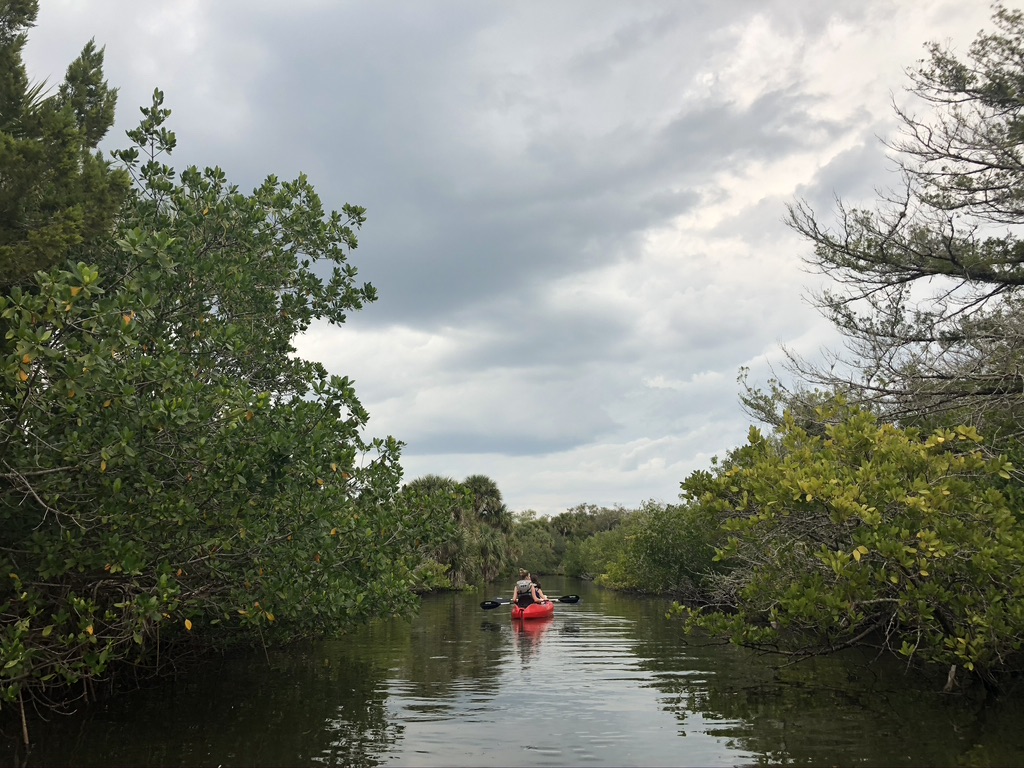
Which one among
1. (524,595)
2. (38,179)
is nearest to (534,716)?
(38,179)

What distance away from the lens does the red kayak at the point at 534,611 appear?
90.9 ft

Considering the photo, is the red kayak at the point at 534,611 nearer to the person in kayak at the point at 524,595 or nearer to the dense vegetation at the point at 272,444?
the person in kayak at the point at 524,595

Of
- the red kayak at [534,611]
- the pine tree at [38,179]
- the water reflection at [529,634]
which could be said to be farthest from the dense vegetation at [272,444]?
the red kayak at [534,611]

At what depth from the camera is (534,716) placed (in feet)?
40.6

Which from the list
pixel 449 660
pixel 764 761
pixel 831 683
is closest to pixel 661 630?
pixel 449 660

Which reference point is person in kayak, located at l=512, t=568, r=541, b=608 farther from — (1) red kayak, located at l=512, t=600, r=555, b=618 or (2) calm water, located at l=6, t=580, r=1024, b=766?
(2) calm water, located at l=6, t=580, r=1024, b=766

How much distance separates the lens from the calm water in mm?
9922

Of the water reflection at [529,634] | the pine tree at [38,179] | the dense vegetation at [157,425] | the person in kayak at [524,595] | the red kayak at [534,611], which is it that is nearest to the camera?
the dense vegetation at [157,425]

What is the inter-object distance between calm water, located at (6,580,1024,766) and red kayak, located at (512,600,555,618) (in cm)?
756

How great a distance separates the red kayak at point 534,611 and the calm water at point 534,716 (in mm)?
7564

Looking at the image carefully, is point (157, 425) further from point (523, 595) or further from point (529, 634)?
point (523, 595)

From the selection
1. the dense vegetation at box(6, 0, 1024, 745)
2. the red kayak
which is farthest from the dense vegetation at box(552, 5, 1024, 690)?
the red kayak

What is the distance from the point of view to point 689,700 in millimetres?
13766

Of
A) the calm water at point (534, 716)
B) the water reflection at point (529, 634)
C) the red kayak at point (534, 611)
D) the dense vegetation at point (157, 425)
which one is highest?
the dense vegetation at point (157, 425)
